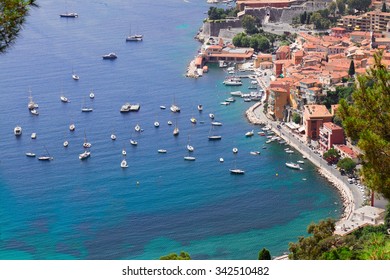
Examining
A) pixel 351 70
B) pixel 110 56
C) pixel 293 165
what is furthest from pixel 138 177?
pixel 110 56

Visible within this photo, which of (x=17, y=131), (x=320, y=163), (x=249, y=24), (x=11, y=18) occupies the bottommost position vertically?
(x=17, y=131)

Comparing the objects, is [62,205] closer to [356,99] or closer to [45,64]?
[356,99]

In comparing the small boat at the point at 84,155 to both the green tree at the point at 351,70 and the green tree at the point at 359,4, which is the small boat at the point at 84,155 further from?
the green tree at the point at 359,4

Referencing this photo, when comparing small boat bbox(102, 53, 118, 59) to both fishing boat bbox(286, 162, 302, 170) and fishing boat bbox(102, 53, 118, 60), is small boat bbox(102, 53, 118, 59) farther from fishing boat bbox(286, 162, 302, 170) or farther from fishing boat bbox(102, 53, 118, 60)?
fishing boat bbox(286, 162, 302, 170)

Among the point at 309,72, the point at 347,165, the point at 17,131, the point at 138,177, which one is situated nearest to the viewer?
the point at 347,165

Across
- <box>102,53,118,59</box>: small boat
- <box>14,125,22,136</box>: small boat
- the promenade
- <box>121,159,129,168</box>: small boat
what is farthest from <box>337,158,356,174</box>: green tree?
<box>102,53,118,59</box>: small boat

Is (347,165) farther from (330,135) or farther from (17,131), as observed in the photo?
(17,131)
